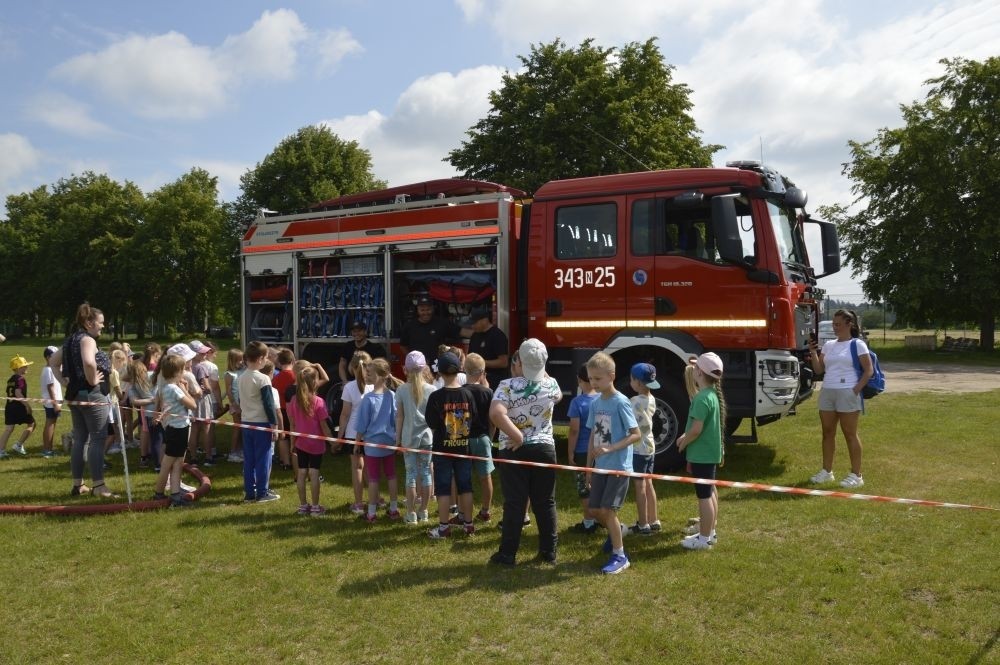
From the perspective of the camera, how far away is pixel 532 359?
17.5 feet

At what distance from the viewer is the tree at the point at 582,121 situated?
1086 inches

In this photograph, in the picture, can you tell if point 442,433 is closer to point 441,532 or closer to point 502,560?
point 441,532

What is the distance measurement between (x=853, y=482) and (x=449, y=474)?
4.14m

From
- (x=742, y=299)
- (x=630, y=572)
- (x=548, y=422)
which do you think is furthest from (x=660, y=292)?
(x=630, y=572)

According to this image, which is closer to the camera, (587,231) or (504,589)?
(504,589)

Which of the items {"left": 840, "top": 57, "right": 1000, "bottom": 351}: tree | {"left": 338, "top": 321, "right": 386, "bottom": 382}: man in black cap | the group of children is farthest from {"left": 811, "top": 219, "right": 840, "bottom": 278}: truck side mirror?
{"left": 840, "top": 57, "right": 1000, "bottom": 351}: tree

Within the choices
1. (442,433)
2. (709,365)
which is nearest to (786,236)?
(709,365)

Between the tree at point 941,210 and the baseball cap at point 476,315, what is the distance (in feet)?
87.1

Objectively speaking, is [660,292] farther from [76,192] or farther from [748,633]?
[76,192]

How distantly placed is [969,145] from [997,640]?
3220 cm

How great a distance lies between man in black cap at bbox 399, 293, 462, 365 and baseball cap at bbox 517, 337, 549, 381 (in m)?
3.65

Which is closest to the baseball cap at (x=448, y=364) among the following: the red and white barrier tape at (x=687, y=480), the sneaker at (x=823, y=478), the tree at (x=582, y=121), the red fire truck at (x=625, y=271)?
the red and white barrier tape at (x=687, y=480)

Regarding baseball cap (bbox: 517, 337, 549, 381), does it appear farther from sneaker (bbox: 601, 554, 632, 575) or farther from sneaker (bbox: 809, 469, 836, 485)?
sneaker (bbox: 809, 469, 836, 485)

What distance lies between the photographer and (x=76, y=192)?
6550 centimetres
